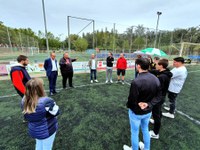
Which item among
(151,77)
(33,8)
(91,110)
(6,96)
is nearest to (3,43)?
(33,8)

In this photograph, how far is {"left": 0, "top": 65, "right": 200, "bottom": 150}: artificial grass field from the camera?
2152mm

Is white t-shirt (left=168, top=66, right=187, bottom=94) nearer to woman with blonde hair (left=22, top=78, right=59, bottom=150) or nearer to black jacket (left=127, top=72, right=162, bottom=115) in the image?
black jacket (left=127, top=72, right=162, bottom=115)

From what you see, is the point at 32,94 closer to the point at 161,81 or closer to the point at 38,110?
the point at 38,110

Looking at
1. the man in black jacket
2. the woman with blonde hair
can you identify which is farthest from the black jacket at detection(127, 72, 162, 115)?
the woman with blonde hair

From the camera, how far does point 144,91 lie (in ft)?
4.58

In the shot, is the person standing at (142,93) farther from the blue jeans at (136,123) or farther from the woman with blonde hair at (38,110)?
the woman with blonde hair at (38,110)

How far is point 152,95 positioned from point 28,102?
5.12 ft

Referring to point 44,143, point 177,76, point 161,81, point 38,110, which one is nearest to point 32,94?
point 38,110

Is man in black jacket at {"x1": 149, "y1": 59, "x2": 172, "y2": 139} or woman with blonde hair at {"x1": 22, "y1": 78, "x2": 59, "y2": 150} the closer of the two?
woman with blonde hair at {"x1": 22, "y1": 78, "x2": 59, "y2": 150}

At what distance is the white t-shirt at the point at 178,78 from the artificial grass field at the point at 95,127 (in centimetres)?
94

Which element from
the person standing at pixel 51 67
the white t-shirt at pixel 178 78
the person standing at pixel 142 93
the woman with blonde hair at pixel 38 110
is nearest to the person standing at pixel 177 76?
the white t-shirt at pixel 178 78

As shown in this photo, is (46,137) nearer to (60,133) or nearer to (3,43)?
(60,133)

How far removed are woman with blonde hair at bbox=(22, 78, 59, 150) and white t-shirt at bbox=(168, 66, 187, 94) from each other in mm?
2809

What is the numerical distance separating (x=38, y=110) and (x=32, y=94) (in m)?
0.20
